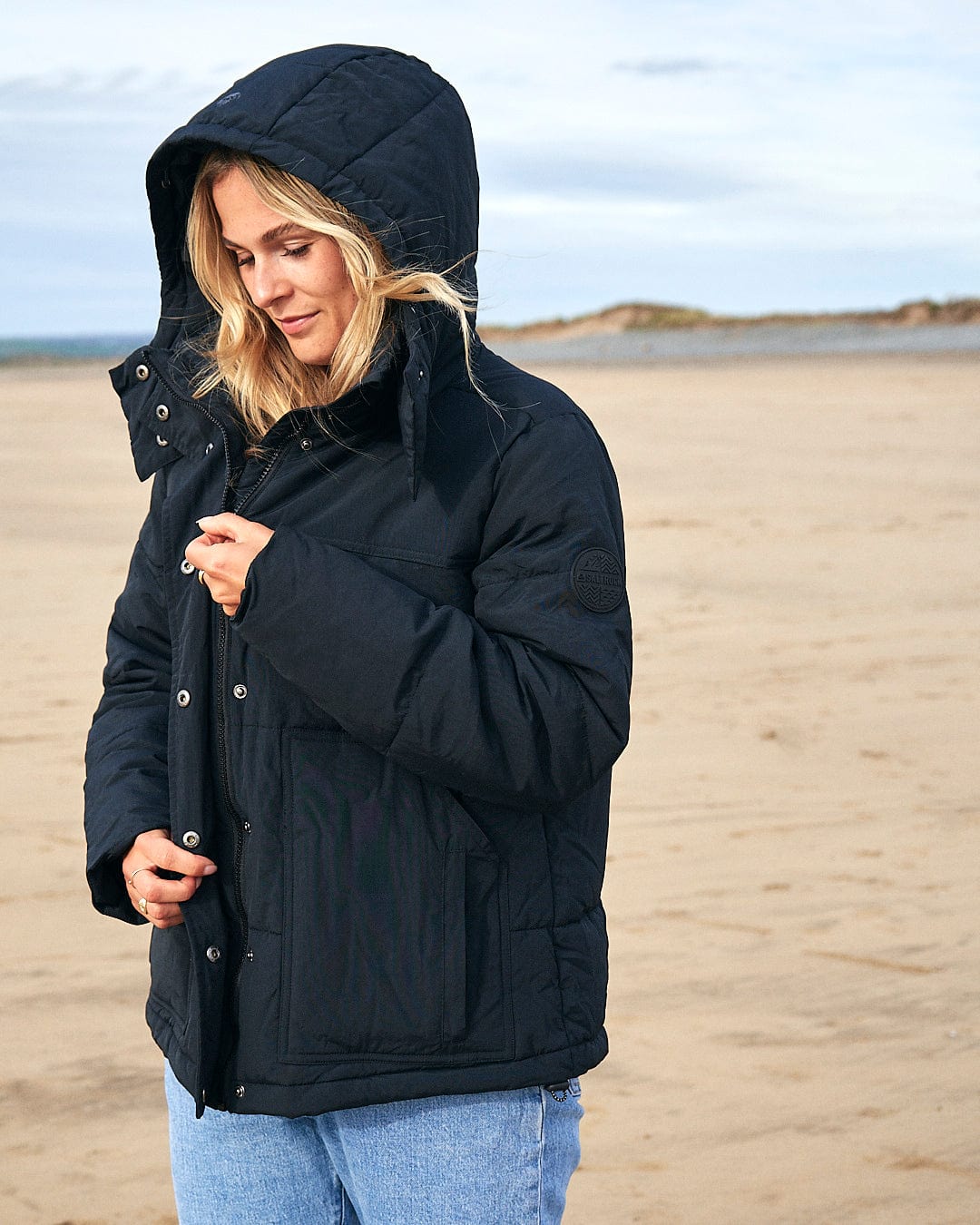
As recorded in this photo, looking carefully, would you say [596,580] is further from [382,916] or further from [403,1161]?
[403,1161]

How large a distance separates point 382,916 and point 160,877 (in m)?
0.31

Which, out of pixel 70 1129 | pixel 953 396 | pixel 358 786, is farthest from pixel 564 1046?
pixel 953 396

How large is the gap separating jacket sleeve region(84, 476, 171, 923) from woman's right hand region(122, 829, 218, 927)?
33mm

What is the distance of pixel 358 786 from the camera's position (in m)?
1.65

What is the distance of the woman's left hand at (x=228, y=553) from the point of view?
1.61 metres

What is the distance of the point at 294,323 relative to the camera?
178 centimetres

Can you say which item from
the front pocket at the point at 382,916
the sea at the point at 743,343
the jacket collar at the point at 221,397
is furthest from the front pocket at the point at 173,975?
the sea at the point at 743,343

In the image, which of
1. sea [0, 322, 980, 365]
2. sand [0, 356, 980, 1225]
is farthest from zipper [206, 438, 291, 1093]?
sea [0, 322, 980, 365]

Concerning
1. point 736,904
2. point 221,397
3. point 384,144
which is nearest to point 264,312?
point 221,397

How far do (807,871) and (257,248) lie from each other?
351 cm

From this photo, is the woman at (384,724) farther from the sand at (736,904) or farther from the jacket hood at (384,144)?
the sand at (736,904)

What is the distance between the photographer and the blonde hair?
66.6 inches

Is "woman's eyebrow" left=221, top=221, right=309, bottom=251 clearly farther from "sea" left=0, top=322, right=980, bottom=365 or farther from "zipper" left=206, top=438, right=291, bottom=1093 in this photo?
"sea" left=0, top=322, right=980, bottom=365

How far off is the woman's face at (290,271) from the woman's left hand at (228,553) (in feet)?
0.93
